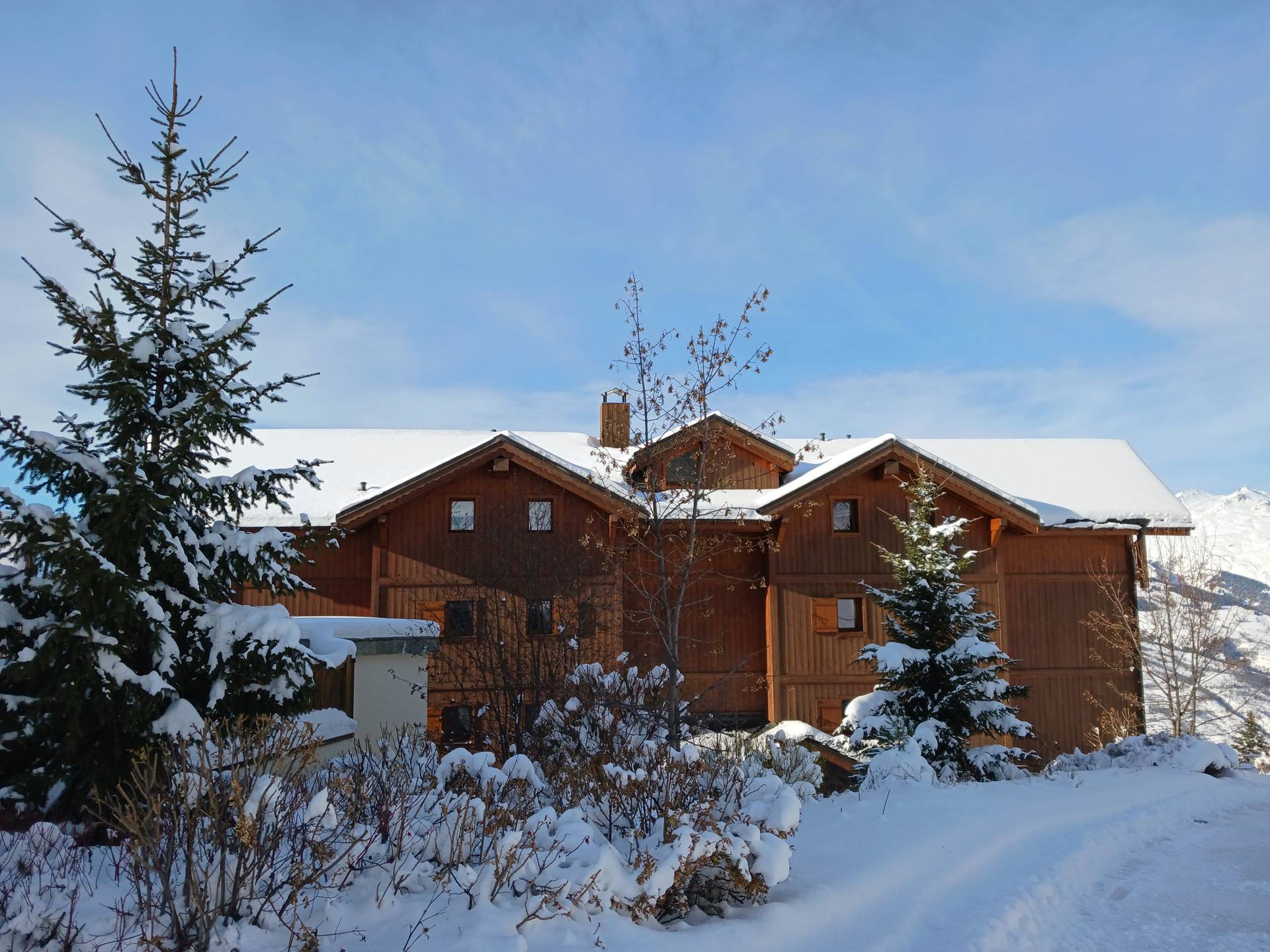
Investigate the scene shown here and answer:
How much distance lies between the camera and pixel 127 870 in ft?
16.0

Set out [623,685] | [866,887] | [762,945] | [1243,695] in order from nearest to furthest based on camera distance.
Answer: [762,945], [866,887], [623,685], [1243,695]

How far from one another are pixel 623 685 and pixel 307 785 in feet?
18.9

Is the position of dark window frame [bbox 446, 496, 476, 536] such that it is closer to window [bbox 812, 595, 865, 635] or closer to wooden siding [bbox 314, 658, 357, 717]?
window [bbox 812, 595, 865, 635]

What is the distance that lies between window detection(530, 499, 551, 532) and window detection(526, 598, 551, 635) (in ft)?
15.5

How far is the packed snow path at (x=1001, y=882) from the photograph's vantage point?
561cm

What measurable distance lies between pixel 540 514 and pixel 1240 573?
7013cm

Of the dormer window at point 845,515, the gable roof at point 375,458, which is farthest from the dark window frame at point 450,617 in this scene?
the dormer window at point 845,515

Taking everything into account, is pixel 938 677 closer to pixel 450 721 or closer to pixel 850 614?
pixel 850 614

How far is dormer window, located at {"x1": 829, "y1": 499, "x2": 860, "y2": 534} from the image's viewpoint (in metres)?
23.0

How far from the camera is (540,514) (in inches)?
854

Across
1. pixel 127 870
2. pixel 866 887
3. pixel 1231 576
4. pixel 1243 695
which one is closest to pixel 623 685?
pixel 866 887

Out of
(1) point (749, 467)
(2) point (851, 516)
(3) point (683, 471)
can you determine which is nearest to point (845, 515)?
(2) point (851, 516)

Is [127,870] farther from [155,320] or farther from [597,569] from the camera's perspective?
[597,569]

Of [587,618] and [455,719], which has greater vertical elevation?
[587,618]
